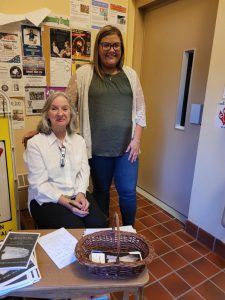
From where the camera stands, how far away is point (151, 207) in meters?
2.40

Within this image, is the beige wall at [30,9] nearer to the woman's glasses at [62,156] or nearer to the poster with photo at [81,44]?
the poster with photo at [81,44]

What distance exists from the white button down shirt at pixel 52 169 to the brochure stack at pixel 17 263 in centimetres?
38

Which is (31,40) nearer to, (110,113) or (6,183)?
(110,113)

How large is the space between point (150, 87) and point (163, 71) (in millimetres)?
228

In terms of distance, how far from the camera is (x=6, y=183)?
4.94 feet

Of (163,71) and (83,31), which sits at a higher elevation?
(83,31)

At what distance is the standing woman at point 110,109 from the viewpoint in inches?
59.6

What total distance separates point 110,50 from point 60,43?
31.3 inches

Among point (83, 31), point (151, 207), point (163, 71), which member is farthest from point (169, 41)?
point (151, 207)

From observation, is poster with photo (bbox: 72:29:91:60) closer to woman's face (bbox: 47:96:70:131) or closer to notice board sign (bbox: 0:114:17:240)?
woman's face (bbox: 47:96:70:131)

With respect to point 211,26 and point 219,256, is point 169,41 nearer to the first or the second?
point 211,26

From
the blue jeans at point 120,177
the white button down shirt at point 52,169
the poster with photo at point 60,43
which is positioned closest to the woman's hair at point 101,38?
the white button down shirt at point 52,169

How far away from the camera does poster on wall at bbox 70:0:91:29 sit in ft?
6.77

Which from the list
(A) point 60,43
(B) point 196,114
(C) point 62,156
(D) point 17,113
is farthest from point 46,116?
(B) point 196,114
